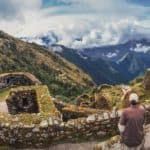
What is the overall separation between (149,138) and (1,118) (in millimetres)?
10714

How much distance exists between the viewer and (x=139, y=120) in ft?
66.2

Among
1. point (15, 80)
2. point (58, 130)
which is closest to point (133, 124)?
point (58, 130)

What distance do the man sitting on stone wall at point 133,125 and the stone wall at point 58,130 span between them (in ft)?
27.9

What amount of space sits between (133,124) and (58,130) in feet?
31.4

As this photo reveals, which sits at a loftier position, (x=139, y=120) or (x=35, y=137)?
(x=139, y=120)

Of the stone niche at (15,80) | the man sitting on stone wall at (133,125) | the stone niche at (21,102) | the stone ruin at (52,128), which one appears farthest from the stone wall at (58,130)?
the stone niche at (15,80)

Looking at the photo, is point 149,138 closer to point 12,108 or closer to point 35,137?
point 35,137

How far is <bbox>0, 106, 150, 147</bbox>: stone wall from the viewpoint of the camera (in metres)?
28.8

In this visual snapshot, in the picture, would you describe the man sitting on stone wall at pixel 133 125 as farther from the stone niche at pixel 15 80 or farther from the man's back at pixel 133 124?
the stone niche at pixel 15 80

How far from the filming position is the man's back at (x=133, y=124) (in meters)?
20.0

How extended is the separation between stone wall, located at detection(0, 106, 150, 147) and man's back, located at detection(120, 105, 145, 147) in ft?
28.0

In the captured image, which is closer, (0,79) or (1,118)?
(1,118)

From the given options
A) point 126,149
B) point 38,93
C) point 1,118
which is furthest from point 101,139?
point 38,93

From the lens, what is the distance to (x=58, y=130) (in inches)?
1142
